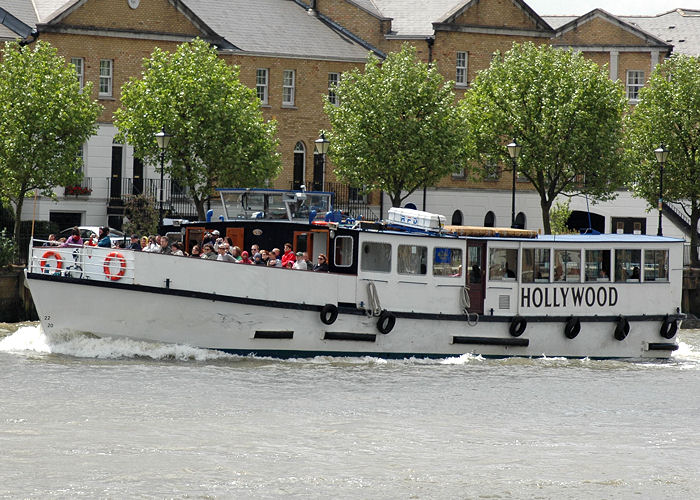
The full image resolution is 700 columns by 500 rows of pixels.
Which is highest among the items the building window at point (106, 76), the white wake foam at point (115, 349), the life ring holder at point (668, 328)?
the building window at point (106, 76)

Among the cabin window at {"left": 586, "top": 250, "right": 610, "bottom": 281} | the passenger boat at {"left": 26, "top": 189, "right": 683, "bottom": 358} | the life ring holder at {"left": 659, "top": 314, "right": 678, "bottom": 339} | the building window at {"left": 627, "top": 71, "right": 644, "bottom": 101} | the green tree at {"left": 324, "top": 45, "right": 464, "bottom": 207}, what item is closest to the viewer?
the passenger boat at {"left": 26, "top": 189, "right": 683, "bottom": 358}

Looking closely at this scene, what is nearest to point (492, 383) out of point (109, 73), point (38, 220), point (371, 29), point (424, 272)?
point (424, 272)

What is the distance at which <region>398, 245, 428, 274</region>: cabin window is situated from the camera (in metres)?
31.6

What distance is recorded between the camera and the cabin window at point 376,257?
3119 cm

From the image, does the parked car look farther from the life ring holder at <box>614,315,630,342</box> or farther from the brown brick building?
the life ring holder at <box>614,315,630,342</box>

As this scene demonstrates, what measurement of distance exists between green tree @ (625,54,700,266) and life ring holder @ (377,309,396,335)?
27.0 meters

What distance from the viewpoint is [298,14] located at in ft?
213

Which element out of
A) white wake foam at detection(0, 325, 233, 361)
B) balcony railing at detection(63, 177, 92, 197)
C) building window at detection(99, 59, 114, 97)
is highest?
building window at detection(99, 59, 114, 97)

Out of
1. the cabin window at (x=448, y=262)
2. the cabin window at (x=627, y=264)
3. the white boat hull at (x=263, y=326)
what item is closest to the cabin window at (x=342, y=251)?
the white boat hull at (x=263, y=326)

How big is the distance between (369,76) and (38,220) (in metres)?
13.6

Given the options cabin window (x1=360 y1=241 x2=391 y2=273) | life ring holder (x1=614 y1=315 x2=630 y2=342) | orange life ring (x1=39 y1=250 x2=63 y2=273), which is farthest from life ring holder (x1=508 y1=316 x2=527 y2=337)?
orange life ring (x1=39 y1=250 x2=63 y2=273)

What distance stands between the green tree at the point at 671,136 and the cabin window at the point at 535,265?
78.1 ft

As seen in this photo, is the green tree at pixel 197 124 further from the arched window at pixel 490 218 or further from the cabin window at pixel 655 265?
the cabin window at pixel 655 265

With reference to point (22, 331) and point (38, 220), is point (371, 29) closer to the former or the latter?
point (38, 220)
